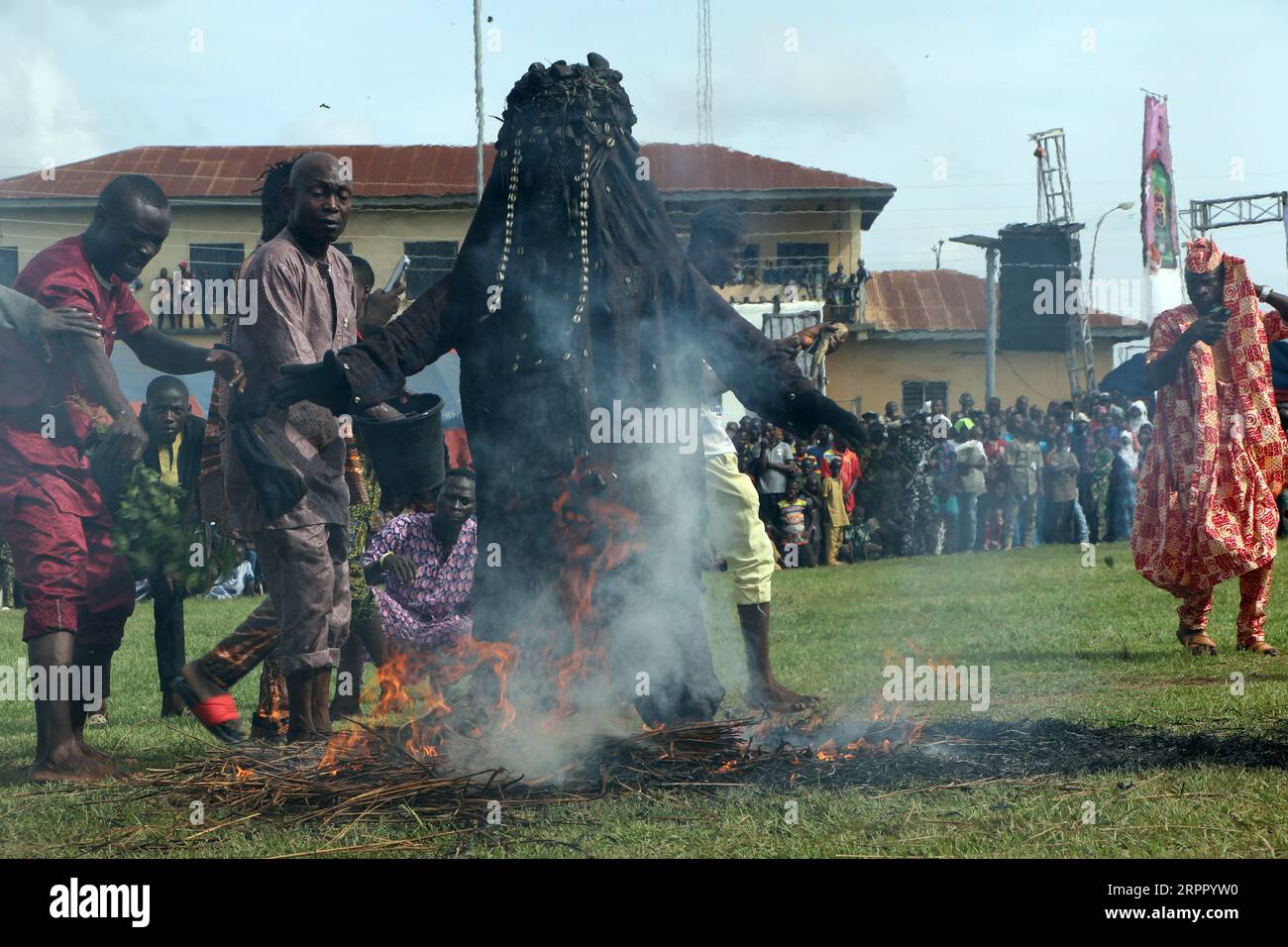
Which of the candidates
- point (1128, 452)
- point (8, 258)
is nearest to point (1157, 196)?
point (1128, 452)

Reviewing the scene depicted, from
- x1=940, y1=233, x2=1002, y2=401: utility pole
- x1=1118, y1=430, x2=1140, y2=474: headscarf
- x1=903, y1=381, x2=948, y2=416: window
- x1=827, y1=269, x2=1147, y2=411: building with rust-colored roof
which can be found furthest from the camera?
x1=903, y1=381, x2=948, y2=416: window

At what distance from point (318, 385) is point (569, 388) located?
0.88 metres

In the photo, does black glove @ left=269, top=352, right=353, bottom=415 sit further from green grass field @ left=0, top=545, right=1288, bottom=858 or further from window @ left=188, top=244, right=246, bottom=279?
window @ left=188, top=244, right=246, bottom=279

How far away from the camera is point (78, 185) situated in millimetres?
34844

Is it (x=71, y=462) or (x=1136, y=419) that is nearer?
(x=71, y=462)

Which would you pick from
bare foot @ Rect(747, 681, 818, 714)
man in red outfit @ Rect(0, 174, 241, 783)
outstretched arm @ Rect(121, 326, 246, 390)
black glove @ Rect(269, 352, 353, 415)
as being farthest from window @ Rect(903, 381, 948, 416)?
black glove @ Rect(269, 352, 353, 415)

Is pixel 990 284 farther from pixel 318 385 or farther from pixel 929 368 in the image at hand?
pixel 318 385

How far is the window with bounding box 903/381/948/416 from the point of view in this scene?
3988 centimetres

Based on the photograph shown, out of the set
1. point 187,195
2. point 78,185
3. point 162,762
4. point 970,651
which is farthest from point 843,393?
point 162,762

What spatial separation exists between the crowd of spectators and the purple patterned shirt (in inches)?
401

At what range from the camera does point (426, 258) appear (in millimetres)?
33438

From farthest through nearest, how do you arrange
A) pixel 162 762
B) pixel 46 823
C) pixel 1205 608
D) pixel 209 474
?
pixel 1205 608 < pixel 209 474 < pixel 162 762 < pixel 46 823

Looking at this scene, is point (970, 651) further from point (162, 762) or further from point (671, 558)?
point (162, 762)
